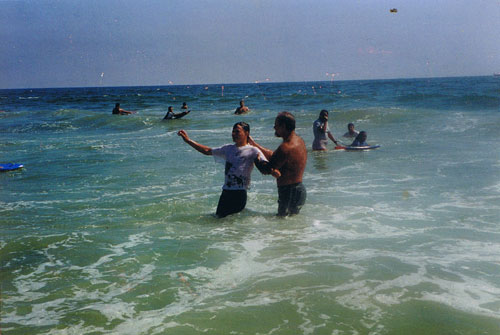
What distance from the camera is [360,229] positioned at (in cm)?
616

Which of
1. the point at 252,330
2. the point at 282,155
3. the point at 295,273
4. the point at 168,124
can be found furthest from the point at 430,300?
the point at 168,124

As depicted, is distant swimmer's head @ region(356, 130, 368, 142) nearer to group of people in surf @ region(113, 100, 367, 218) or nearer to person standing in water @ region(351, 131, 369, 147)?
person standing in water @ region(351, 131, 369, 147)

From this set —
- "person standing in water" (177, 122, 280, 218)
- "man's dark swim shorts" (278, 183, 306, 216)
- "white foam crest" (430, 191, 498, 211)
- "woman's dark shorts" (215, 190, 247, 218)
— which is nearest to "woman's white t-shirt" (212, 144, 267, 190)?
"person standing in water" (177, 122, 280, 218)

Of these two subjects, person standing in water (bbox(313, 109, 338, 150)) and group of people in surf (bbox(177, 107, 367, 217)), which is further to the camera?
person standing in water (bbox(313, 109, 338, 150))

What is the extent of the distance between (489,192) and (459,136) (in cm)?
960

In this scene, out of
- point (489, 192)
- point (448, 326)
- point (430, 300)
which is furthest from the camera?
point (489, 192)

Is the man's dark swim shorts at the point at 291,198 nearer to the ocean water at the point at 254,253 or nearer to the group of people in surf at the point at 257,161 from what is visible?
the group of people in surf at the point at 257,161

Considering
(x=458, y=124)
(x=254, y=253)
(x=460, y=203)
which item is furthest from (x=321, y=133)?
(x=458, y=124)

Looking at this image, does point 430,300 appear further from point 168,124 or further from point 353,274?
point 168,124

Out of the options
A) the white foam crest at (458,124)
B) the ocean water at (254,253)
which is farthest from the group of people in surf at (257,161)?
the white foam crest at (458,124)

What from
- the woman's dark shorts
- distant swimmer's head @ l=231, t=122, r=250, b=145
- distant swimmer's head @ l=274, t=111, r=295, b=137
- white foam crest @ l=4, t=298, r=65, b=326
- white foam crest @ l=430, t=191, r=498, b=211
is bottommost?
white foam crest @ l=4, t=298, r=65, b=326

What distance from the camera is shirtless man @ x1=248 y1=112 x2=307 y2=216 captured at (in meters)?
5.86

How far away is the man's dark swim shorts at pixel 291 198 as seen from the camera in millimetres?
6168

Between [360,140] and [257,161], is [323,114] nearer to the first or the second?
[360,140]
